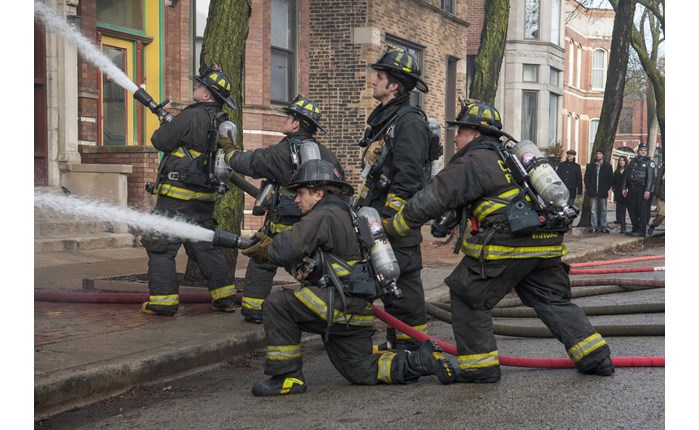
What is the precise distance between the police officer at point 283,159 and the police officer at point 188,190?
49 cm

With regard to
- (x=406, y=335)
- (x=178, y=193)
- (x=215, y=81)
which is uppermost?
(x=215, y=81)

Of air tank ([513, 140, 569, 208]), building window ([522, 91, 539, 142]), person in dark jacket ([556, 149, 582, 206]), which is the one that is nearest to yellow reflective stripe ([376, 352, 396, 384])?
air tank ([513, 140, 569, 208])

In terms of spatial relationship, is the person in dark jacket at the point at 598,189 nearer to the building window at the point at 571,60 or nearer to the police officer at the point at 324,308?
the police officer at the point at 324,308

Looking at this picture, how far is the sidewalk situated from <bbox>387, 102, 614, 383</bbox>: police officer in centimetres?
181

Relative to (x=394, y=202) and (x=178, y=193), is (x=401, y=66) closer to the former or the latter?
(x=394, y=202)

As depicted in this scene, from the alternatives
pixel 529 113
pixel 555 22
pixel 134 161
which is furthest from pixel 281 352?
pixel 555 22

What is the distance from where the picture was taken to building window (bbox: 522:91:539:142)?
38.1 meters

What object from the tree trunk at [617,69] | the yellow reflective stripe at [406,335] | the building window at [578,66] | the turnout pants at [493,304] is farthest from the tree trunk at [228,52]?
the building window at [578,66]

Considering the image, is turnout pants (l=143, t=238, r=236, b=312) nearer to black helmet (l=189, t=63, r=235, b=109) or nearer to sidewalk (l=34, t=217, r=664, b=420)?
sidewalk (l=34, t=217, r=664, b=420)

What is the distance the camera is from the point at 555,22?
3925 cm

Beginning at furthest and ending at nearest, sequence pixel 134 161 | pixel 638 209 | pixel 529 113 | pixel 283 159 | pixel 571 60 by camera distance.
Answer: pixel 571 60 < pixel 529 113 < pixel 638 209 < pixel 134 161 < pixel 283 159

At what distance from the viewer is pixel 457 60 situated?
24109 mm

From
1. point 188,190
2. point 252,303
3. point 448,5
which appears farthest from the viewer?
point 448,5

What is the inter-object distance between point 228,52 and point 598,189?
41.8ft
